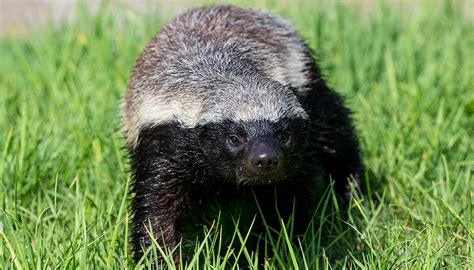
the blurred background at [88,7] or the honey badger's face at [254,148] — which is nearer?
the honey badger's face at [254,148]

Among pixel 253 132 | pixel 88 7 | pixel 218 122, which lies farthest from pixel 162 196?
pixel 88 7

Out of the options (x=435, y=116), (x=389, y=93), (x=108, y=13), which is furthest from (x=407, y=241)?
(x=108, y=13)

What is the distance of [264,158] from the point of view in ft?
12.2

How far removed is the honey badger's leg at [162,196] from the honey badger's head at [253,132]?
0.21m

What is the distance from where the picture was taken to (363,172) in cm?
539

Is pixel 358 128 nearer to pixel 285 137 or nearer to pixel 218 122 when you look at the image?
pixel 285 137

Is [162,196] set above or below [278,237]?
above

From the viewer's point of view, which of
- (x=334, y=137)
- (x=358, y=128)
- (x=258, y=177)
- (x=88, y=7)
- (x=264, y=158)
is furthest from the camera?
(x=88, y=7)

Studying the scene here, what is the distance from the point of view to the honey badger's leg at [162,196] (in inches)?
163

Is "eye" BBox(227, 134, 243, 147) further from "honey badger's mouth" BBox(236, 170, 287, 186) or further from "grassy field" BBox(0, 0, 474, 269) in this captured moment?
"grassy field" BBox(0, 0, 474, 269)

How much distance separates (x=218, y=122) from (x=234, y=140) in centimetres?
11

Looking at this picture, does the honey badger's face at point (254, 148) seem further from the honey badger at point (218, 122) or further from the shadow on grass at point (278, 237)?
the shadow on grass at point (278, 237)

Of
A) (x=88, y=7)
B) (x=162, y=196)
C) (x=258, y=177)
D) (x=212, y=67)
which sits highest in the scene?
(x=212, y=67)

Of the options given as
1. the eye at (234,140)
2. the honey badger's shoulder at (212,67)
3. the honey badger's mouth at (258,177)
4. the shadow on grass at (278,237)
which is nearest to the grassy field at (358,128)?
the shadow on grass at (278,237)
